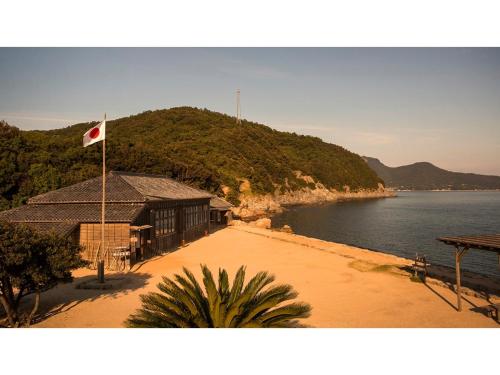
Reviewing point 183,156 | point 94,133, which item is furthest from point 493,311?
point 183,156

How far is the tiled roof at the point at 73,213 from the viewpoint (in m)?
20.8

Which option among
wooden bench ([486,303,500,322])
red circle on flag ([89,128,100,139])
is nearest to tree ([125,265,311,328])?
wooden bench ([486,303,500,322])

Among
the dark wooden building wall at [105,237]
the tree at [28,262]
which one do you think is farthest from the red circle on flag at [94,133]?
the dark wooden building wall at [105,237]

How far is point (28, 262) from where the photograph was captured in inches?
430

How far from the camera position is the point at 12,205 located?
29.7 metres

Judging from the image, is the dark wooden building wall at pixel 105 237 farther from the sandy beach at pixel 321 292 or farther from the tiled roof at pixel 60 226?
the sandy beach at pixel 321 292

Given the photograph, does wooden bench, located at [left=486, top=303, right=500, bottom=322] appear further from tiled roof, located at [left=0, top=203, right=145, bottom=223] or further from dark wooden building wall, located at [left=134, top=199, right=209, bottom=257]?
dark wooden building wall, located at [left=134, top=199, right=209, bottom=257]

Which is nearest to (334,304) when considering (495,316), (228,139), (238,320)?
(495,316)

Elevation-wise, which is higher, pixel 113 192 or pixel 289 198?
pixel 113 192

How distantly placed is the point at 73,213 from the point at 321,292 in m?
15.0

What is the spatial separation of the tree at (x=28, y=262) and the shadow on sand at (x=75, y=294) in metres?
1.14

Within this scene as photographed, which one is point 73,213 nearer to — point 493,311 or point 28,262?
point 28,262

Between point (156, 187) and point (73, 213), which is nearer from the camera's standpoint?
point (73, 213)

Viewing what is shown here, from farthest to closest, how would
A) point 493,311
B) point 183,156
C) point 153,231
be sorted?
point 183,156, point 153,231, point 493,311
